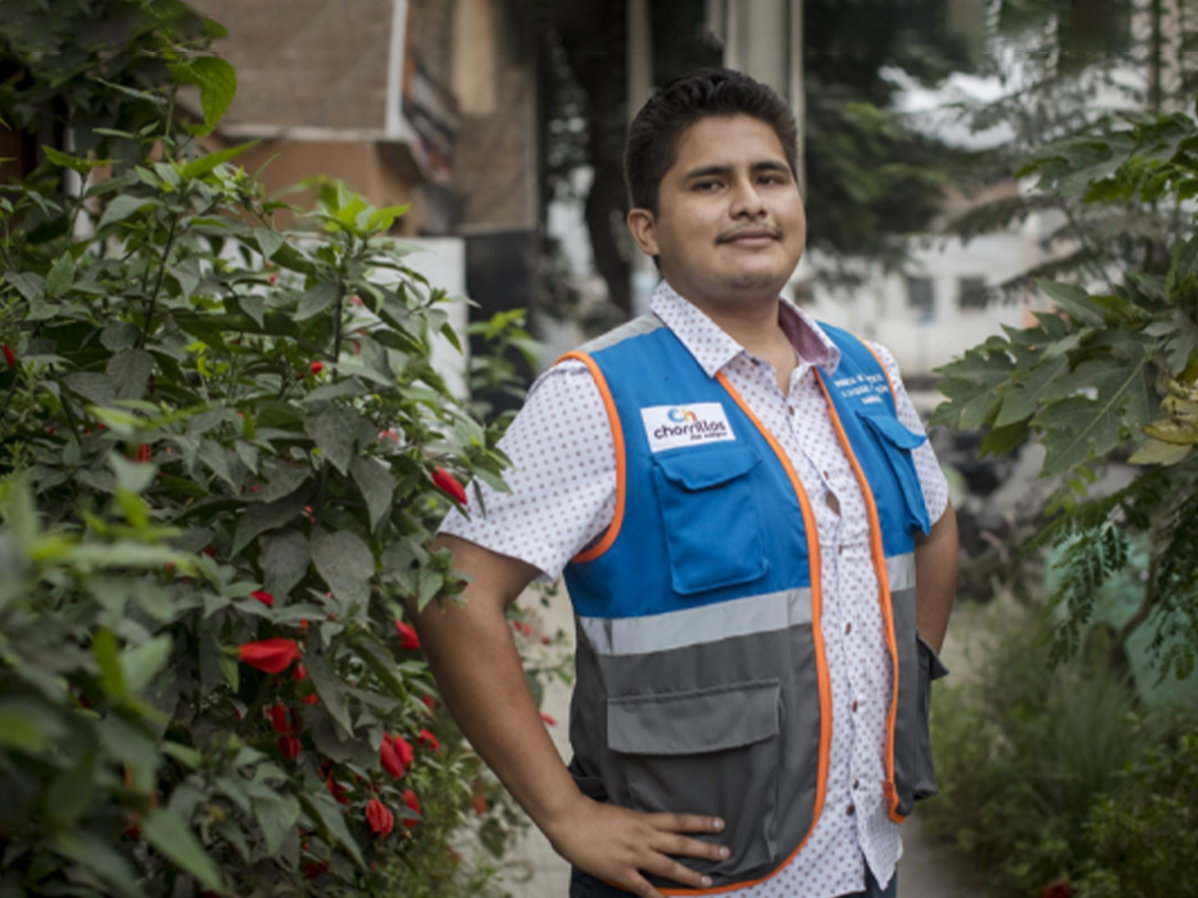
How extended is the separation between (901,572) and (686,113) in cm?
91

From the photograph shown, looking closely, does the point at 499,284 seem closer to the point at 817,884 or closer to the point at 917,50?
the point at 917,50

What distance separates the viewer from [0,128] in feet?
10.5

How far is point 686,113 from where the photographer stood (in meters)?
2.20

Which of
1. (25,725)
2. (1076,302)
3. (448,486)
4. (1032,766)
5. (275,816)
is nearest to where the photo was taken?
(25,725)

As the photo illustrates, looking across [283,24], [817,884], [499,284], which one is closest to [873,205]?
[499,284]

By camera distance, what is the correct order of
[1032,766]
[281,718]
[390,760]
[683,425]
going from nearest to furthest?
[281,718]
[390,760]
[683,425]
[1032,766]

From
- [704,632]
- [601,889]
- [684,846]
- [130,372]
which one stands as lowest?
[601,889]

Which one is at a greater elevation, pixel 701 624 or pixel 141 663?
pixel 141 663

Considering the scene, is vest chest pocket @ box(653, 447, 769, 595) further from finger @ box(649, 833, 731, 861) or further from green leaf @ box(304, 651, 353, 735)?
green leaf @ box(304, 651, 353, 735)

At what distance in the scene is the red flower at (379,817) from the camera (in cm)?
177

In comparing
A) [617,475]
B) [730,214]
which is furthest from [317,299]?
[730,214]

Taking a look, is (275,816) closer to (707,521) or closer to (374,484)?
(374,484)

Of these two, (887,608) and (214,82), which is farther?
(887,608)

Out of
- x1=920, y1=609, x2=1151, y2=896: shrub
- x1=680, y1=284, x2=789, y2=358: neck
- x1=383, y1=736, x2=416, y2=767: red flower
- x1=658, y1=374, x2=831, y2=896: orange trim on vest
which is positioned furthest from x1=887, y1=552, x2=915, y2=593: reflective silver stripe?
x1=920, y1=609, x2=1151, y2=896: shrub
